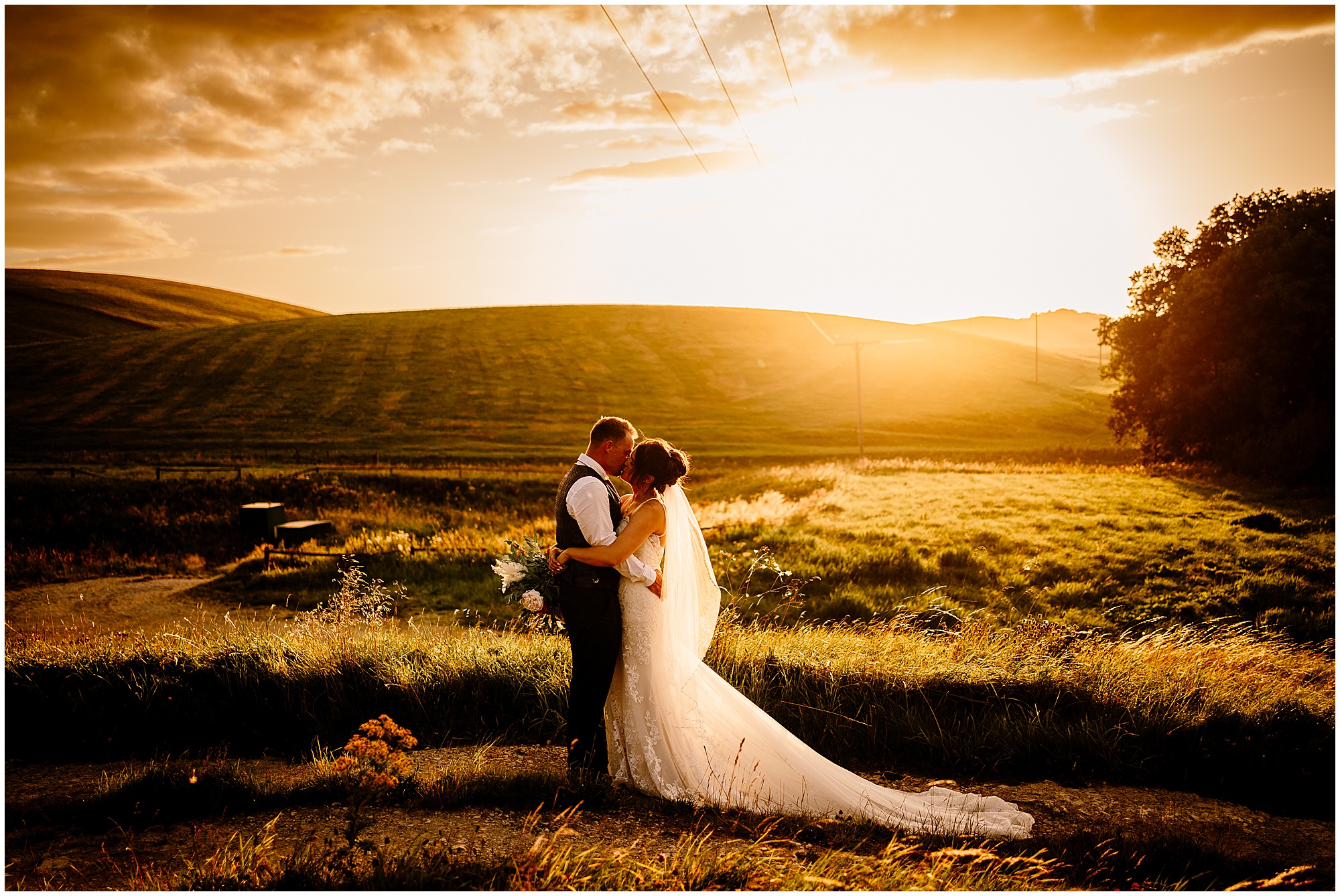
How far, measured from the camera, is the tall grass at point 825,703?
5.79m

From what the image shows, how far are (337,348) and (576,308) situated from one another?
3081cm

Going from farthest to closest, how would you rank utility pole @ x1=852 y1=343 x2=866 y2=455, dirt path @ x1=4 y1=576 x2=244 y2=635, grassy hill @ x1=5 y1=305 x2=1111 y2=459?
grassy hill @ x1=5 y1=305 x2=1111 y2=459
utility pole @ x1=852 y1=343 x2=866 y2=455
dirt path @ x1=4 y1=576 x2=244 y2=635

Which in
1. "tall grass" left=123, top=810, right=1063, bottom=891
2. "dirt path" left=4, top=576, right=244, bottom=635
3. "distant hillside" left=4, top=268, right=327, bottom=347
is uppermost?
"distant hillside" left=4, top=268, right=327, bottom=347

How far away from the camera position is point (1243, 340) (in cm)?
2995

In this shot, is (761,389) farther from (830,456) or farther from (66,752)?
(66,752)

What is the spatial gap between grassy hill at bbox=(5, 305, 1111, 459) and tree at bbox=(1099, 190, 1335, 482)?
1692cm

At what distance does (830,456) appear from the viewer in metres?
45.7

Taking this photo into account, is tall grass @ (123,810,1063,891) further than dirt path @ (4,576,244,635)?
No

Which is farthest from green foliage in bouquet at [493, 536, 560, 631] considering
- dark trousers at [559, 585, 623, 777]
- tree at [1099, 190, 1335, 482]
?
tree at [1099, 190, 1335, 482]

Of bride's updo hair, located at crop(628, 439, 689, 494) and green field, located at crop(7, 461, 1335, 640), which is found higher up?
bride's updo hair, located at crop(628, 439, 689, 494)

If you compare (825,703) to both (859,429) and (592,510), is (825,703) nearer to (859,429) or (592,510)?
(592,510)

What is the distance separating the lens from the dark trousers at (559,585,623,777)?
541cm

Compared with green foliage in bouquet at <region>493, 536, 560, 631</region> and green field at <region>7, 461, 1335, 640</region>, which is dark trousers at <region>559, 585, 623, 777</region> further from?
green field at <region>7, 461, 1335, 640</region>

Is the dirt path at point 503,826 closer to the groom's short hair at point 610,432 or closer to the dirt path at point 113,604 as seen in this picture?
the groom's short hair at point 610,432
